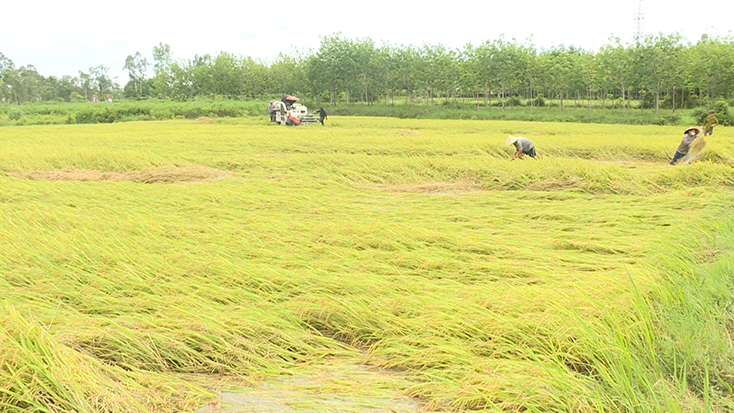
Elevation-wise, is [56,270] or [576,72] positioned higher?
[576,72]

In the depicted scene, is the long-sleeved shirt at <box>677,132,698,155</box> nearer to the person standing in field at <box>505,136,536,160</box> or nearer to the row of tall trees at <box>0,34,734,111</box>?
the person standing in field at <box>505,136,536,160</box>

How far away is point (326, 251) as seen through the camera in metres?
4.52

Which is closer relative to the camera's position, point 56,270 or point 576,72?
point 56,270

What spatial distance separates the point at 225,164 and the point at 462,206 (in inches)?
222

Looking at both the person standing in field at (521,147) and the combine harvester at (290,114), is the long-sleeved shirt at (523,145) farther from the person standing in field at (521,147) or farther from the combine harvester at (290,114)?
the combine harvester at (290,114)

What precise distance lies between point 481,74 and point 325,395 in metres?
40.7

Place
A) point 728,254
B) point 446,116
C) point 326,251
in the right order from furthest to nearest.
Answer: point 446,116, point 326,251, point 728,254

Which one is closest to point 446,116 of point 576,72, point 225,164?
point 576,72

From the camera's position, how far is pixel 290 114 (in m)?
23.5

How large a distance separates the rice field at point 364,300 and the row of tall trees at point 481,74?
28.8 m

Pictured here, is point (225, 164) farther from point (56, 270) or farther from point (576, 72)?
point (576, 72)

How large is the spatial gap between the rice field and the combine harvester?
53.5 ft

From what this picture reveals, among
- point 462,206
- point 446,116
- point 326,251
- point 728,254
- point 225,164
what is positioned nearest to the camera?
point 728,254

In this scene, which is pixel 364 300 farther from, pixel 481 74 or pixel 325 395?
pixel 481 74
